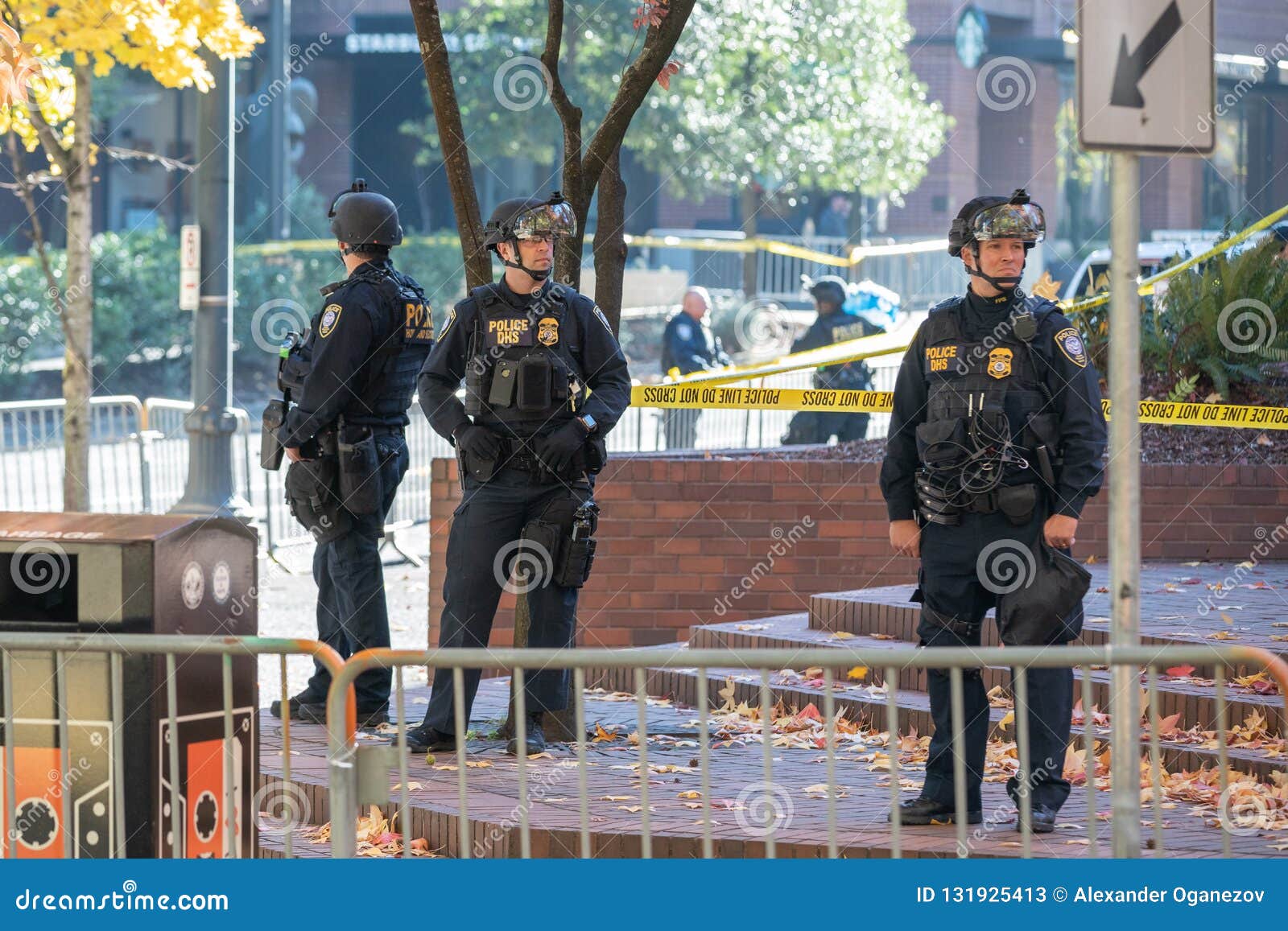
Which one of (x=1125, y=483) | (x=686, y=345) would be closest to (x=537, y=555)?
(x=1125, y=483)

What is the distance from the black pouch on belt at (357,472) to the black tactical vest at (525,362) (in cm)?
63

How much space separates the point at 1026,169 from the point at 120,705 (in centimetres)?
3151

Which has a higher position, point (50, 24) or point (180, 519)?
point (50, 24)

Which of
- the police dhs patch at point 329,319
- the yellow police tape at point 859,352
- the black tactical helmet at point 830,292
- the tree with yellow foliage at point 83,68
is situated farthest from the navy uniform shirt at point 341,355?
the black tactical helmet at point 830,292

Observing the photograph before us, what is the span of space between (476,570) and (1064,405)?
85.8 inches

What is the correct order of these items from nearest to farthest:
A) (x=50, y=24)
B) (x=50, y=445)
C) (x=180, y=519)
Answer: (x=180, y=519) → (x=50, y=24) → (x=50, y=445)

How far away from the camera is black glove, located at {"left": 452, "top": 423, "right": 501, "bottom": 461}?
6238mm

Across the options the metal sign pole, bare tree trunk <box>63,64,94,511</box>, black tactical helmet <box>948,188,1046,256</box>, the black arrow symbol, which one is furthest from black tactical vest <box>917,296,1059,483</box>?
bare tree trunk <box>63,64,94,511</box>

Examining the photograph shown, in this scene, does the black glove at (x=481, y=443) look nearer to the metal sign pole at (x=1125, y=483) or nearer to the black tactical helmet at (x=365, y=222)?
the black tactical helmet at (x=365, y=222)

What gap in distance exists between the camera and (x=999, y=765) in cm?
630

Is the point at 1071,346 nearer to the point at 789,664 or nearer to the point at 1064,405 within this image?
the point at 1064,405

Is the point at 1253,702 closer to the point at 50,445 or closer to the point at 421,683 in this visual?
the point at 421,683

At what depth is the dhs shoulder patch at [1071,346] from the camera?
5.45m

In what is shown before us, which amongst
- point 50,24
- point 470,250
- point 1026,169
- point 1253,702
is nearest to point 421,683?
point 470,250
